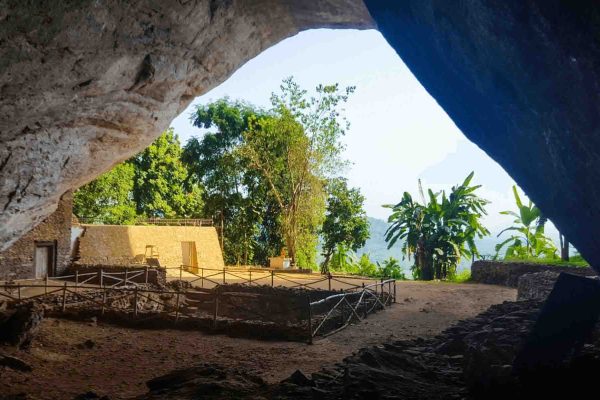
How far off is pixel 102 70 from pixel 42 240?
16.2 metres

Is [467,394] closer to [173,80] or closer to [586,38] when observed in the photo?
[586,38]

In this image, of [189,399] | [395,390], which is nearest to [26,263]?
[189,399]

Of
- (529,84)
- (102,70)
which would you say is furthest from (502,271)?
(102,70)

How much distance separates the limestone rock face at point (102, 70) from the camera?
795 cm

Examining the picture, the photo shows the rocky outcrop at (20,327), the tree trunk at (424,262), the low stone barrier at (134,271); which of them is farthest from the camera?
the tree trunk at (424,262)

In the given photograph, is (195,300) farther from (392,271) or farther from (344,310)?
(392,271)

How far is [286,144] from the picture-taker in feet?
115

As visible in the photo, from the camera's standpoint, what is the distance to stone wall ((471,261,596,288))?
23.2 m

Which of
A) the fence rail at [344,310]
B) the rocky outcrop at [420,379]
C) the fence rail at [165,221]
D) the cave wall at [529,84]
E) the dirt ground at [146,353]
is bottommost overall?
the dirt ground at [146,353]

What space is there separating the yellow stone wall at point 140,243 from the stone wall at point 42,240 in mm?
1056

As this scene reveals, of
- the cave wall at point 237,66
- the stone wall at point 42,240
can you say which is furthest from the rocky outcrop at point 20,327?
the stone wall at point 42,240

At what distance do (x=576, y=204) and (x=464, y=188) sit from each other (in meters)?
23.9

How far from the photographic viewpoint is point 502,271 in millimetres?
25188

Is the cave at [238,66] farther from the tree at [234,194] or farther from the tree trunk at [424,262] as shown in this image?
the tree at [234,194]
